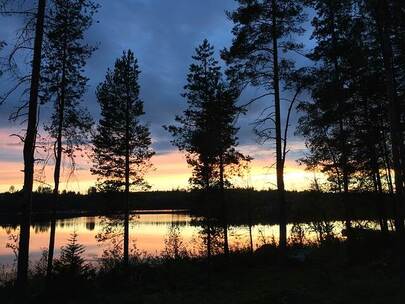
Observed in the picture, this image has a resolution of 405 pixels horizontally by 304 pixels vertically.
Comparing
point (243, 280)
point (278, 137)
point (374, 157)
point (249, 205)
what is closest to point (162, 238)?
point (249, 205)

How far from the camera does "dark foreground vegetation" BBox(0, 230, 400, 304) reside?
42.0ft

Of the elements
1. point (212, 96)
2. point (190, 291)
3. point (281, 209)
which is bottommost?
point (190, 291)

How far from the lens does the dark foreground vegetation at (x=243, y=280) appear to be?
42.0ft

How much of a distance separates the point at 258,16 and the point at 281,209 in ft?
27.6

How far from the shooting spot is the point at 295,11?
61.7 ft

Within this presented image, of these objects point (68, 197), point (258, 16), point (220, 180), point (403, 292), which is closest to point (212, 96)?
point (220, 180)

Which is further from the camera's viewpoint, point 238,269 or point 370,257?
point 238,269

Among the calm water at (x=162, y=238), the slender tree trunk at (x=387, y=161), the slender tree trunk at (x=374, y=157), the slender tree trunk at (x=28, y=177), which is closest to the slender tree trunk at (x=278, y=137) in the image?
the slender tree trunk at (x=374, y=157)

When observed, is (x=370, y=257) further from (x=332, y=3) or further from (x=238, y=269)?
(x=332, y=3)

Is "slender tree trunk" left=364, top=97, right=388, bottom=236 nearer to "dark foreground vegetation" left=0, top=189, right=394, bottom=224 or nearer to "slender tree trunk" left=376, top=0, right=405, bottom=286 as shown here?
"dark foreground vegetation" left=0, top=189, right=394, bottom=224

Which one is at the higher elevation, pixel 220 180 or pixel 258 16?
pixel 258 16

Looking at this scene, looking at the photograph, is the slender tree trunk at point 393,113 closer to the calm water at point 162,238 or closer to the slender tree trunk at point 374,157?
the slender tree trunk at point 374,157

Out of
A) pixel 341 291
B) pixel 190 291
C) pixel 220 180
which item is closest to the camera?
pixel 341 291

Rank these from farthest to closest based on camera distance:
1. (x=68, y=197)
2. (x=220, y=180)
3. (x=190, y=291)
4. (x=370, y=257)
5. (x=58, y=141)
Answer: (x=68, y=197), (x=220, y=180), (x=58, y=141), (x=370, y=257), (x=190, y=291)
